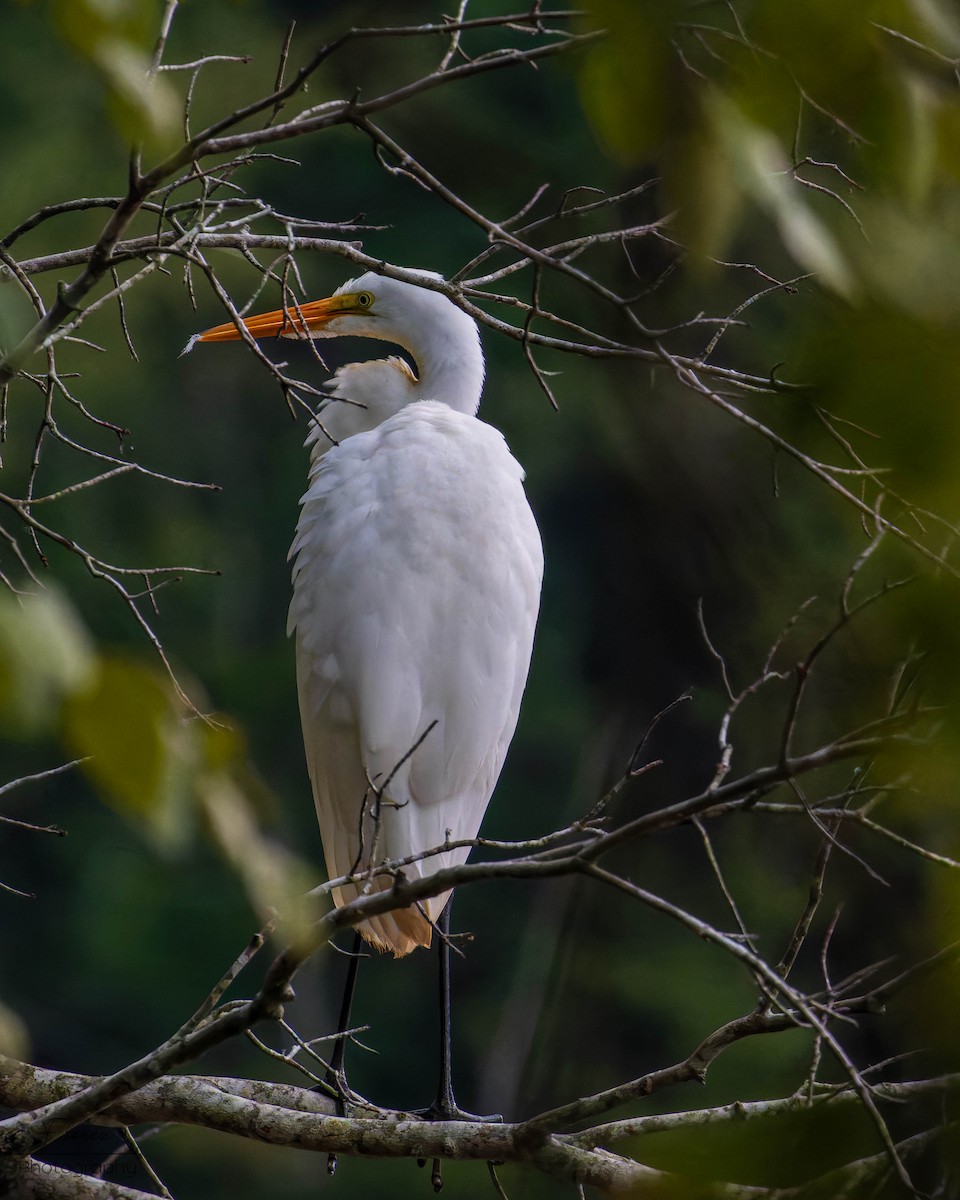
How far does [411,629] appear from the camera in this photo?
1767 mm

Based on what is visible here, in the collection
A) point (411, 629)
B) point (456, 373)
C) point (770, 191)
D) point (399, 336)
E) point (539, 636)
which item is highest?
point (539, 636)

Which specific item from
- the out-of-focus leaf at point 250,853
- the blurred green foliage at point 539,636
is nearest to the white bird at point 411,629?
the blurred green foliage at point 539,636

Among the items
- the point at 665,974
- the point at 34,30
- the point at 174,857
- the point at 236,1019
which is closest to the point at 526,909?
the point at 665,974

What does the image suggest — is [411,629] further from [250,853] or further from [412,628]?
[250,853]

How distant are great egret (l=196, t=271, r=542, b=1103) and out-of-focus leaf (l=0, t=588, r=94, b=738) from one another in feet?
4.79

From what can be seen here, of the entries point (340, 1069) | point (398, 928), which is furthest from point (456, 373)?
point (340, 1069)

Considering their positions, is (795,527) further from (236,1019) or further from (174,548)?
(236,1019)

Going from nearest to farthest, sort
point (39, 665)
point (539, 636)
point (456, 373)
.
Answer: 1. point (39, 665)
2. point (456, 373)
3. point (539, 636)

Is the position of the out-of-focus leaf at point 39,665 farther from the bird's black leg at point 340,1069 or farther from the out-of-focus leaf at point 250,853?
the bird's black leg at point 340,1069

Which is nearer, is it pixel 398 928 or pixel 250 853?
pixel 250 853

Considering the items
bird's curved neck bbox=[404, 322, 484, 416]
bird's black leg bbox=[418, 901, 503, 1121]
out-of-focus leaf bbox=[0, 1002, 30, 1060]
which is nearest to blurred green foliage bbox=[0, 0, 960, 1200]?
bird's curved neck bbox=[404, 322, 484, 416]

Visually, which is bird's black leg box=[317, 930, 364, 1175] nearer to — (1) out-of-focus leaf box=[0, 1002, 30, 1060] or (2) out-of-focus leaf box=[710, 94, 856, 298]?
(1) out-of-focus leaf box=[0, 1002, 30, 1060]

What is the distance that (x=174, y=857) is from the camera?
29 centimetres

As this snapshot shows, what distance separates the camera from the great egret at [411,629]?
1.76m
